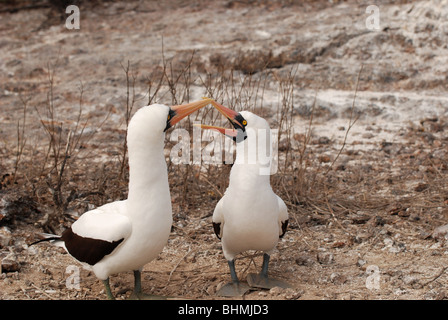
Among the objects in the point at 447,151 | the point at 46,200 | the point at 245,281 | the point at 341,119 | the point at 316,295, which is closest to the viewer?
the point at 316,295

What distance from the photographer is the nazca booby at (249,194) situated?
4.18 metres

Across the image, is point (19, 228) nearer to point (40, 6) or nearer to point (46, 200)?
point (46, 200)

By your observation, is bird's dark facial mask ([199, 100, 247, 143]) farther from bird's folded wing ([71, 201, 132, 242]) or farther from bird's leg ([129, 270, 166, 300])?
bird's leg ([129, 270, 166, 300])

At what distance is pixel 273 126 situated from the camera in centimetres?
788

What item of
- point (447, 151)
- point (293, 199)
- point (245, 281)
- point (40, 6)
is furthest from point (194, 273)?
point (40, 6)

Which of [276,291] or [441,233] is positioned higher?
[441,233]

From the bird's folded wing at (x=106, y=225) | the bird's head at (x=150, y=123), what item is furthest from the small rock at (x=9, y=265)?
the bird's head at (x=150, y=123)

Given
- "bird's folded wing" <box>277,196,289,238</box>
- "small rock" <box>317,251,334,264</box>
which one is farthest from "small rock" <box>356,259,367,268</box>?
"bird's folded wing" <box>277,196,289,238</box>

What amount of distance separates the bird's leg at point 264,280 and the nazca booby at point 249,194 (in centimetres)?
3

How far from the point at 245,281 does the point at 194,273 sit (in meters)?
0.39

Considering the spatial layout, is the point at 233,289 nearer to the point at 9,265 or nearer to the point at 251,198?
the point at 251,198

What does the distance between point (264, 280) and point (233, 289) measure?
9.9 inches

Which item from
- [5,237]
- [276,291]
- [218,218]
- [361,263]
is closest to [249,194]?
[218,218]

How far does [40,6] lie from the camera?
11.7m
